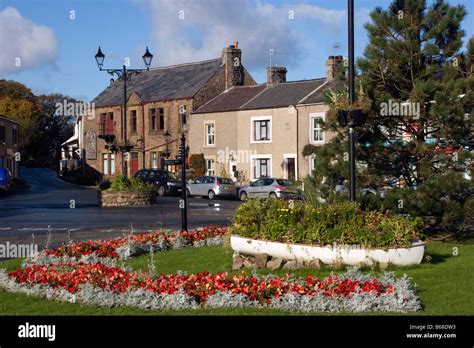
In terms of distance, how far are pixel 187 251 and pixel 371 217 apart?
4.01m

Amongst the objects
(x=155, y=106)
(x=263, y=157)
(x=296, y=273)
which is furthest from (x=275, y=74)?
(x=296, y=273)

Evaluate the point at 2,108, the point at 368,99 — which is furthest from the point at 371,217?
the point at 2,108

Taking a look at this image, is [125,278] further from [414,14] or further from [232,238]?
[414,14]

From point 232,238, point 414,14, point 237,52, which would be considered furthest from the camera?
point 237,52

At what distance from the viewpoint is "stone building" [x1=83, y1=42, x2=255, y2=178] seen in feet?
181

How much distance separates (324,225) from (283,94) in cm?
3793

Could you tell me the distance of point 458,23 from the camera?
15.9 metres

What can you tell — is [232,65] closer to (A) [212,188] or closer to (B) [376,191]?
(A) [212,188]

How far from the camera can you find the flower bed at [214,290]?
880 cm

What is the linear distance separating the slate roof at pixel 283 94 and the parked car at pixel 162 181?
8.10 metres

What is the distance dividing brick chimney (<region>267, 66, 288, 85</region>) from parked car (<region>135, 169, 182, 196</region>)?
37.6 feet

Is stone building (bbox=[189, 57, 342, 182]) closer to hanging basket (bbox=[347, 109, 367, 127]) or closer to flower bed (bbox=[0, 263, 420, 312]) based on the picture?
hanging basket (bbox=[347, 109, 367, 127])

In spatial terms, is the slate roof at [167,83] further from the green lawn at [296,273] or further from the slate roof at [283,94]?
the green lawn at [296,273]

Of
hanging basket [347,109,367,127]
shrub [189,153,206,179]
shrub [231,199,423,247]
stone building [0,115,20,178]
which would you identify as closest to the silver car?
shrub [189,153,206,179]
